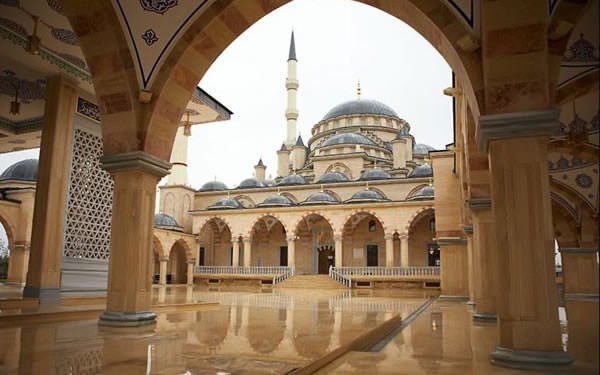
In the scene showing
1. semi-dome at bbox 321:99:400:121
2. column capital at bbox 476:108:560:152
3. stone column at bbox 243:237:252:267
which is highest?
semi-dome at bbox 321:99:400:121

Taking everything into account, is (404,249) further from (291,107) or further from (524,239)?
(524,239)

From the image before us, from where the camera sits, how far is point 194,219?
29109 mm

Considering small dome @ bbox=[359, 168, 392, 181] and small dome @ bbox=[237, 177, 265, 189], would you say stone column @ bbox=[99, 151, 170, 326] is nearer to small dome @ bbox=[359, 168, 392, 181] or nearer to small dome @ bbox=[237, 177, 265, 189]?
small dome @ bbox=[359, 168, 392, 181]

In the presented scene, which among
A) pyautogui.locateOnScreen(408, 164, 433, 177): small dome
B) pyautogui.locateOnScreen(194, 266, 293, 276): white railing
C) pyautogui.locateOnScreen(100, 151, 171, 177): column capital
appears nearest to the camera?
pyautogui.locateOnScreen(100, 151, 171, 177): column capital

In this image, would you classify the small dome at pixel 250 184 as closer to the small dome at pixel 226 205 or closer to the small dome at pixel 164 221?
the small dome at pixel 226 205

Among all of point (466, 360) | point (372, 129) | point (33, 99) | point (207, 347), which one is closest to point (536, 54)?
point (466, 360)

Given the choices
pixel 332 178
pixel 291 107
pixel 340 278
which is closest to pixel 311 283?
pixel 340 278

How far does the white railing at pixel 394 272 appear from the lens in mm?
22422

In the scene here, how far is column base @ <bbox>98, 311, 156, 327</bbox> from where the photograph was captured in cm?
537

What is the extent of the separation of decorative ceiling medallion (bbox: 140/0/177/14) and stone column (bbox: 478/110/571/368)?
13.0ft

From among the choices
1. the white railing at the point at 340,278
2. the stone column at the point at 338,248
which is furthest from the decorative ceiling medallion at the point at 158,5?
the stone column at the point at 338,248

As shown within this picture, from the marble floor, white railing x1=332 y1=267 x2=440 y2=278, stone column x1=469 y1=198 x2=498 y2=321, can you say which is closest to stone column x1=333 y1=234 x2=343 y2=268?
white railing x1=332 y1=267 x2=440 y2=278

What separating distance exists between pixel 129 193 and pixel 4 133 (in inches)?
300

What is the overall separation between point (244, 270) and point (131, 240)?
21.2m
